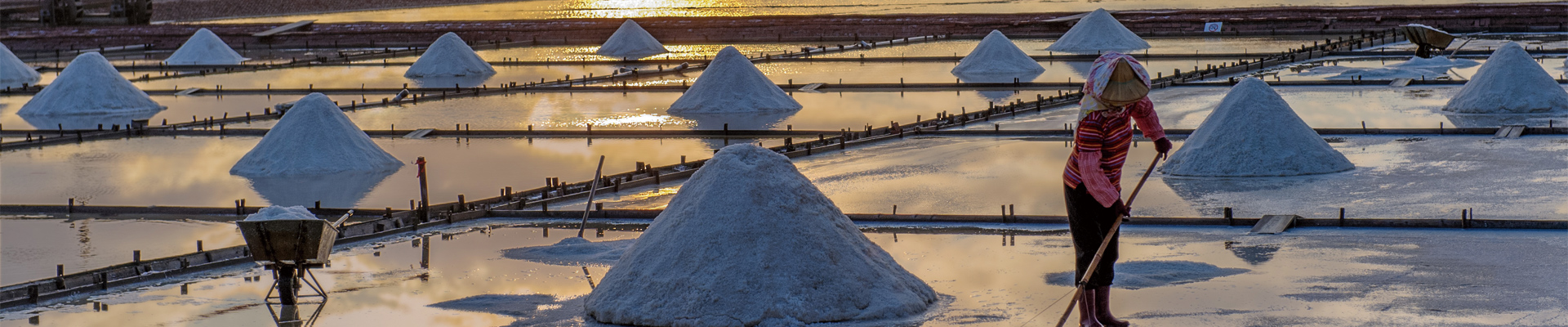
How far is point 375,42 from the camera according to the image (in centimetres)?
3775

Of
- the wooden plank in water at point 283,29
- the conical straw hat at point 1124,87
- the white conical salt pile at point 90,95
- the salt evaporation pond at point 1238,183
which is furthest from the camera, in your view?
the wooden plank in water at point 283,29

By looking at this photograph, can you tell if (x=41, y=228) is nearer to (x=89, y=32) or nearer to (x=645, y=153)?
(x=645, y=153)

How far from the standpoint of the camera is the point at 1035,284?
21.0 feet

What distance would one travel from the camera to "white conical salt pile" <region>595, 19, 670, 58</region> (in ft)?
100

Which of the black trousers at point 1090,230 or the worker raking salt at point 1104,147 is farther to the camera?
the black trousers at point 1090,230

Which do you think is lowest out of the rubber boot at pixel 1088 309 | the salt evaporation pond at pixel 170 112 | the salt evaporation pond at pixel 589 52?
the rubber boot at pixel 1088 309

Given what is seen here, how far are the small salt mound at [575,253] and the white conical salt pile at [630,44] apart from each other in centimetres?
2227

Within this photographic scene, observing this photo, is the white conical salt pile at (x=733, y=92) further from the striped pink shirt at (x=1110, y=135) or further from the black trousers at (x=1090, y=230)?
the striped pink shirt at (x=1110, y=135)

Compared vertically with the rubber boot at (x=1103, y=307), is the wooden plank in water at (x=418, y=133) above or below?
above

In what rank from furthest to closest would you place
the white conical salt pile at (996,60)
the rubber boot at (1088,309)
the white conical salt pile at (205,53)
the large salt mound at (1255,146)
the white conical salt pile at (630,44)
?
the white conical salt pile at (630,44) → the white conical salt pile at (205,53) → the white conical salt pile at (996,60) → the large salt mound at (1255,146) → the rubber boot at (1088,309)

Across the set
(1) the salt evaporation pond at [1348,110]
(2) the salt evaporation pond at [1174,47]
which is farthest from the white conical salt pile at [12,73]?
(1) the salt evaporation pond at [1348,110]

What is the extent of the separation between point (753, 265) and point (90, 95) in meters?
17.3

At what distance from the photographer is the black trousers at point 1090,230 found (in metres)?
4.69

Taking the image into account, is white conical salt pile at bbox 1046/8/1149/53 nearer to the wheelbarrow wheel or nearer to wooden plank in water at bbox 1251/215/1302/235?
wooden plank in water at bbox 1251/215/1302/235
